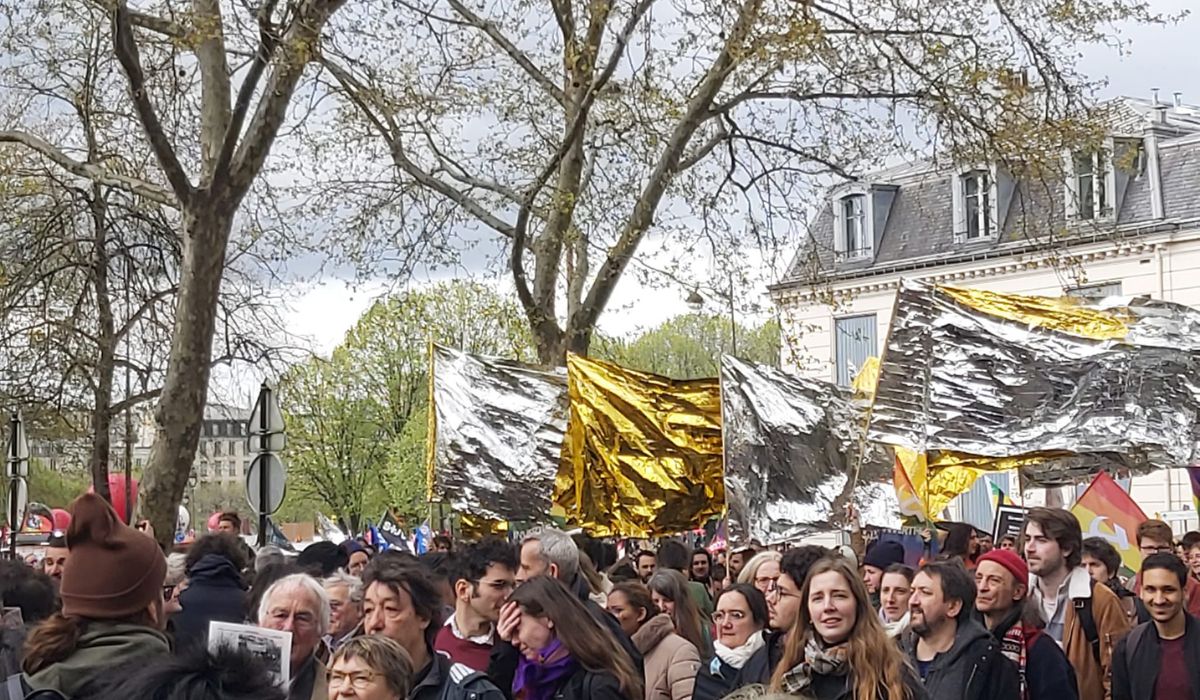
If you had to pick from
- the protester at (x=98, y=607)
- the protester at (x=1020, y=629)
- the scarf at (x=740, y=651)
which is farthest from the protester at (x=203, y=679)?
the protester at (x=1020, y=629)

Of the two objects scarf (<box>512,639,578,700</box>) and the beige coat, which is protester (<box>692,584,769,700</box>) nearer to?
the beige coat

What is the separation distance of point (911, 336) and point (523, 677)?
5.82 metres

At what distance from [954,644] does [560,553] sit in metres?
2.22

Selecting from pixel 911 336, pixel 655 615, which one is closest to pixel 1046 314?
pixel 911 336

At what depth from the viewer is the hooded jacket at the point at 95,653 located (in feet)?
13.9

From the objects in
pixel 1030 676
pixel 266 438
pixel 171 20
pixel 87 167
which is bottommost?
pixel 1030 676

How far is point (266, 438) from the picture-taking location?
711 inches

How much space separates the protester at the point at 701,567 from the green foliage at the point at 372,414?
124ft

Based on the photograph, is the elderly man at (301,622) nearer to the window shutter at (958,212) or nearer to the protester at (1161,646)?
the protester at (1161,646)

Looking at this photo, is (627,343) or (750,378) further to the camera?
(627,343)

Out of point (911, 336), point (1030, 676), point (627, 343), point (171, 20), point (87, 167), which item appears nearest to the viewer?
point (1030, 676)

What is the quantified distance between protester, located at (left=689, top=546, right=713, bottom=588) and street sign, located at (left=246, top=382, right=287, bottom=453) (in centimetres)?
644

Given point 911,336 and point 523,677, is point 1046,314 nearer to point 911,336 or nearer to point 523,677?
→ point 911,336

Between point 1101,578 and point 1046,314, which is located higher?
point 1046,314
